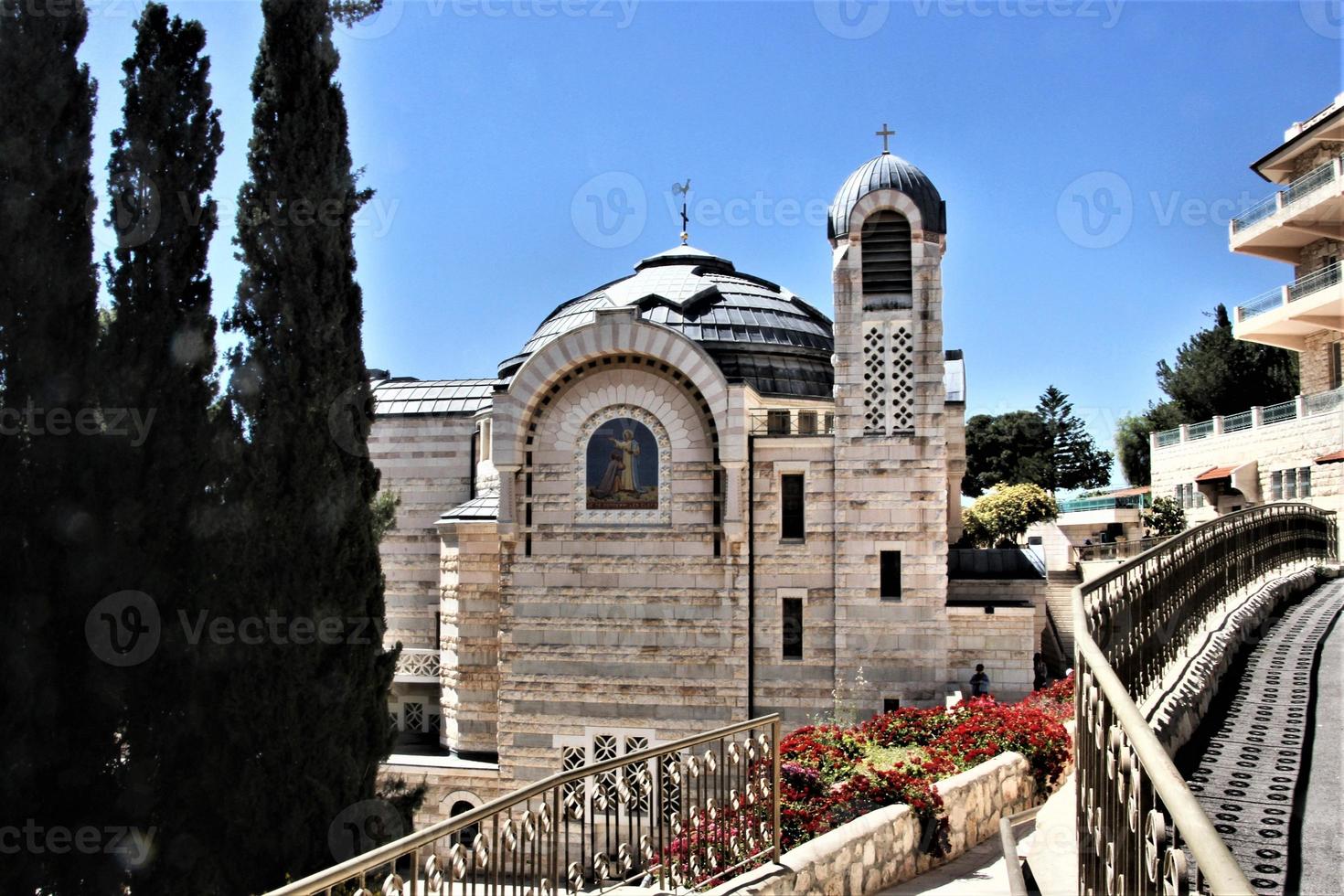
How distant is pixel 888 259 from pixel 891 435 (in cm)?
309

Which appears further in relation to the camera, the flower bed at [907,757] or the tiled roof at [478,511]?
the tiled roof at [478,511]

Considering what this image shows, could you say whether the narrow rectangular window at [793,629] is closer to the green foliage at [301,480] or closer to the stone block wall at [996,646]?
the stone block wall at [996,646]

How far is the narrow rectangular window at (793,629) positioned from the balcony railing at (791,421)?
9.69ft

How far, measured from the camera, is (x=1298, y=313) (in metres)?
25.0

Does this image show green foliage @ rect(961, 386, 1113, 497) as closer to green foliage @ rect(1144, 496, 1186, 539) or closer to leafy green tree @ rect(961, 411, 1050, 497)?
leafy green tree @ rect(961, 411, 1050, 497)

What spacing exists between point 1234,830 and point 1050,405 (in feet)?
172

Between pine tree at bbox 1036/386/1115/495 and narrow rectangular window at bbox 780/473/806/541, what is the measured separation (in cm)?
3750

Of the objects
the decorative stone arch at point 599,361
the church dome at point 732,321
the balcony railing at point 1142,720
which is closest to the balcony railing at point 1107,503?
the church dome at point 732,321

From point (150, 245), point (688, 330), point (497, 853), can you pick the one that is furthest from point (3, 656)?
point (688, 330)

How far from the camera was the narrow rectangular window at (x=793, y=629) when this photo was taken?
17891mm

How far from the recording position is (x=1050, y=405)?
53.5 metres

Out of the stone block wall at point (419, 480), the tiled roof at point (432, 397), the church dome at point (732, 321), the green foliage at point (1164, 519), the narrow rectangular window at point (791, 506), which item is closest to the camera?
the narrow rectangular window at point (791, 506)

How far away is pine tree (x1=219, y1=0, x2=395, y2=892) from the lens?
33.3 feet

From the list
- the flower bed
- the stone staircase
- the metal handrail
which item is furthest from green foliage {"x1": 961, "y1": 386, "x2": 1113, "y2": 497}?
the metal handrail
